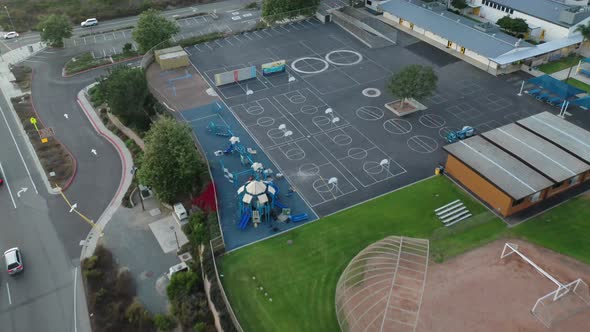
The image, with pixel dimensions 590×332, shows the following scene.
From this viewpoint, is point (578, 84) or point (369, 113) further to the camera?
point (578, 84)

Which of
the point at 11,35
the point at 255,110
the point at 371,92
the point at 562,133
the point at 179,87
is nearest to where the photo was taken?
the point at 562,133

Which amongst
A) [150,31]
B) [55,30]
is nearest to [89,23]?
[55,30]

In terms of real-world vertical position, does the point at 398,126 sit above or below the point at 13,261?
above

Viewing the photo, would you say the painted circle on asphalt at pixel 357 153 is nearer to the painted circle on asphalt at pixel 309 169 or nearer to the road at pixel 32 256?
the painted circle on asphalt at pixel 309 169

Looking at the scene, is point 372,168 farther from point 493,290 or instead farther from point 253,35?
point 253,35

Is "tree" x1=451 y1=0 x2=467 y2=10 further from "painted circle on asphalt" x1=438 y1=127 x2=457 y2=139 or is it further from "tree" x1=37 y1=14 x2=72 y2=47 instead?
"tree" x1=37 y1=14 x2=72 y2=47

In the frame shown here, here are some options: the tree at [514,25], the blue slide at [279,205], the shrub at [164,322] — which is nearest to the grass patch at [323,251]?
the blue slide at [279,205]

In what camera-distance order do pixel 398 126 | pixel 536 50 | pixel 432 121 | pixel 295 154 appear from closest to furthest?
1. pixel 295 154
2. pixel 398 126
3. pixel 432 121
4. pixel 536 50
